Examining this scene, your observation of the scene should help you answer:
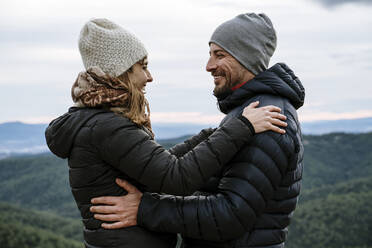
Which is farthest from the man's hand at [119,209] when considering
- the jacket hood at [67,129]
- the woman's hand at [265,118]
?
the woman's hand at [265,118]

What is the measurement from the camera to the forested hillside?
132 feet

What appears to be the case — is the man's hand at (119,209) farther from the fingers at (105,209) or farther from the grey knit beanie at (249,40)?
the grey knit beanie at (249,40)

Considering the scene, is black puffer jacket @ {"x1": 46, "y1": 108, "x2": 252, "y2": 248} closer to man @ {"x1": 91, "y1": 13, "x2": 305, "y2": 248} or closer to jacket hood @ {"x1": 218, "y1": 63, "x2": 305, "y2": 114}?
man @ {"x1": 91, "y1": 13, "x2": 305, "y2": 248}

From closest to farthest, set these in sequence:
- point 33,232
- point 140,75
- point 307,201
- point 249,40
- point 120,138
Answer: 1. point 120,138
2. point 140,75
3. point 249,40
4. point 33,232
5. point 307,201

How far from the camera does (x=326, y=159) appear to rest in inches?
3132

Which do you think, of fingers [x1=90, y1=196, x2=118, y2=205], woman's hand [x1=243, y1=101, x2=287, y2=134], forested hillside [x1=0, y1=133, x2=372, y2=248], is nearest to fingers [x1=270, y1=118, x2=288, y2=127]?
woman's hand [x1=243, y1=101, x2=287, y2=134]

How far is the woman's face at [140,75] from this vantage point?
9.14ft

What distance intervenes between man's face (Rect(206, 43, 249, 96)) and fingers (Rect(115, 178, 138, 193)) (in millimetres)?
949

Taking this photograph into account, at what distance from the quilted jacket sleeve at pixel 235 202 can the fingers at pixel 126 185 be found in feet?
0.35

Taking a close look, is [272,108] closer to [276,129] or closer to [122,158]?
[276,129]

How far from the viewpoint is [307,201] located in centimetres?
5238

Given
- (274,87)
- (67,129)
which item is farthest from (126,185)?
(274,87)

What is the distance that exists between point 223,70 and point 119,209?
1220 mm

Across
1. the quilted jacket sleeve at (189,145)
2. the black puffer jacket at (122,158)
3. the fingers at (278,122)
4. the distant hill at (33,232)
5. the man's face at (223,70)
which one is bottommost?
the distant hill at (33,232)
